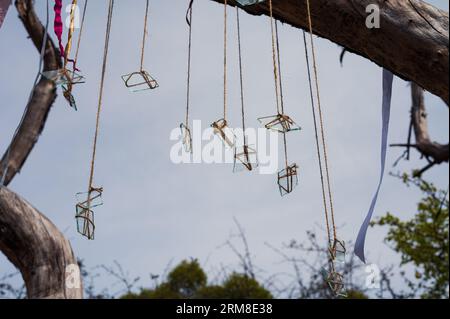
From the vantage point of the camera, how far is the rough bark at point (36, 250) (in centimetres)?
205

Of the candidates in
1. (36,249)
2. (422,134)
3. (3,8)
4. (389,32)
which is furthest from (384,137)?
(422,134)

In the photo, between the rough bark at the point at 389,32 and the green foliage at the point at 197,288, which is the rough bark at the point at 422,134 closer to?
the green foliage at the point at 197,288

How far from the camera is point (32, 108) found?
2.77m

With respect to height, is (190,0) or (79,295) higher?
(190,0)

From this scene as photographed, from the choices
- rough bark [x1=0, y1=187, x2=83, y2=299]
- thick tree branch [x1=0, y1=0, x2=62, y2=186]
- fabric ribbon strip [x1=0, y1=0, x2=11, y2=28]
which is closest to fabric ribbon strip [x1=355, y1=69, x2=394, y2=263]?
fabric ribbon strip [x1=0, y1=0, x2=11, y2=28]

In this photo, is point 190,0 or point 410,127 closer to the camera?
point 190,0

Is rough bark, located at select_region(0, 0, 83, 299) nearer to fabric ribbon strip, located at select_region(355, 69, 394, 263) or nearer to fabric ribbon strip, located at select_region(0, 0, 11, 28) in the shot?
fabric ribbon strip, located at select_region(0, 0, 11, 28)

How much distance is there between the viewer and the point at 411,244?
395cm

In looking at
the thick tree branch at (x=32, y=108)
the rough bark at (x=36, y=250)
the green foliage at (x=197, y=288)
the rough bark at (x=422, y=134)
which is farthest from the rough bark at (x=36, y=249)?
the green foliage at (x=197, y=288)

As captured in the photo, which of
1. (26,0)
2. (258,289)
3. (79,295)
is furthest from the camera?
(258,289)
